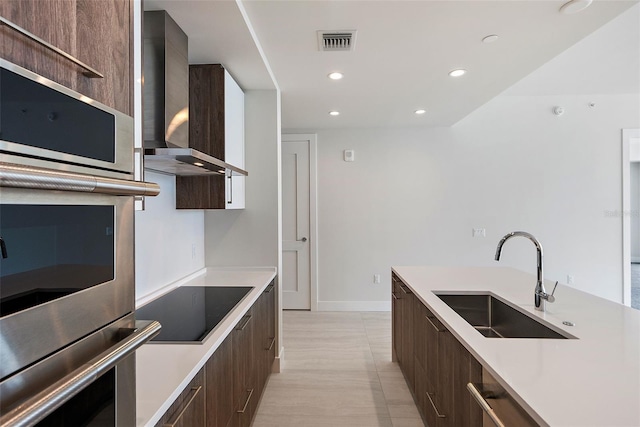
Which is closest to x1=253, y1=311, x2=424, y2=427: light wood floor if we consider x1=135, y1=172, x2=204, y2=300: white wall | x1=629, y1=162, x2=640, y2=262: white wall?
x1=135, y1=172, x2=204, y2=300: white wall

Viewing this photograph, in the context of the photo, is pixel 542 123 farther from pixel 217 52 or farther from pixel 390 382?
pixel 217 52

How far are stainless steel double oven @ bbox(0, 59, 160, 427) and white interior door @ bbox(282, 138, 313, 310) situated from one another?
3.95m

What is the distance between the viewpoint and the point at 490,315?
6.92 feet

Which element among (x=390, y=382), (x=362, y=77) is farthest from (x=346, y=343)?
(x=362, y=77)

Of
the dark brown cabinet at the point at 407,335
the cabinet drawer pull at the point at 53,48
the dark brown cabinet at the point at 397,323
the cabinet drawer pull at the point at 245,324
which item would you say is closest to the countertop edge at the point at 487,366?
the dark brown cabinet at the point at 407,335

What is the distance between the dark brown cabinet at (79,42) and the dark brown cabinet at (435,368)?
1.43m

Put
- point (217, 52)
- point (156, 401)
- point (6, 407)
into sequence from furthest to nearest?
→ point (217, 52) → point (156, 401) → point (6, 407)

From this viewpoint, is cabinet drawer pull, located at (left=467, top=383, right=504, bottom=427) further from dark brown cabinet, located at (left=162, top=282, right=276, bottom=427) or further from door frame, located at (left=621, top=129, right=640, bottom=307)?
door frame, located at (left=621, top=129, right=640, bottom=307)

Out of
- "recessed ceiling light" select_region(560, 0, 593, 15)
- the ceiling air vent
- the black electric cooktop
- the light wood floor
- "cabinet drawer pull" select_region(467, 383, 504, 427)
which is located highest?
the ceiling air vent

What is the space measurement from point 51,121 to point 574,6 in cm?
231

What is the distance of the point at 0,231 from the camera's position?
0.45 meters

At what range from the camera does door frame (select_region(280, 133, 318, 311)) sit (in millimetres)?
4629

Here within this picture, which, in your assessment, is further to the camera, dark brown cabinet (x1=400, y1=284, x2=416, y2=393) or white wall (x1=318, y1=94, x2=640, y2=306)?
white wall (x1=318, y1=94, x2=640, y2=306)

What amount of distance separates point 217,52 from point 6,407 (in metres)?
2.17
